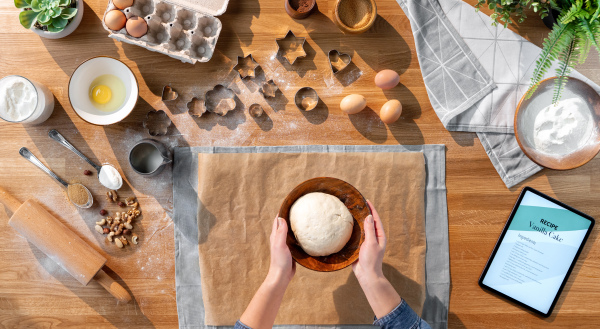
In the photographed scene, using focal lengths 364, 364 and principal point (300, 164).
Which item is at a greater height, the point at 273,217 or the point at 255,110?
the point at 255,110

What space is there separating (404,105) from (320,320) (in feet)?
2.39

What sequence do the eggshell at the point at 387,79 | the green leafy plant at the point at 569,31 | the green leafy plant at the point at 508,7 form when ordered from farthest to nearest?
the eggshell at the point at 387,79 < the green leafy plant at the point at 508,7 < the green leafy plant at the point at 569,31

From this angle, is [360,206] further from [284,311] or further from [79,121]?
[79,121]

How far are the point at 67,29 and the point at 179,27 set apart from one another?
35 cm

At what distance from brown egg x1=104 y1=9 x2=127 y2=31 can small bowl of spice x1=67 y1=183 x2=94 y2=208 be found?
1.62 ft

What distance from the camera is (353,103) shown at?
1.10m

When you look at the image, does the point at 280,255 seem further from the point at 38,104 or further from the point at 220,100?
the point at 38,104

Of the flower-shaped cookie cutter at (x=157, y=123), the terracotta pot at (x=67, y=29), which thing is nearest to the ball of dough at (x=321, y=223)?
the flower-shaped cookie cutter at (x=157, y=123)

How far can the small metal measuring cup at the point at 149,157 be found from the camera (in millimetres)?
1085

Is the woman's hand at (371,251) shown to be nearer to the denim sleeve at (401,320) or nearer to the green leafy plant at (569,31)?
the denim sleeve at (401,320)

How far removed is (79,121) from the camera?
3.81 feet

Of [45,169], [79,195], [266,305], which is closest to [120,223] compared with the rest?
[79,195]

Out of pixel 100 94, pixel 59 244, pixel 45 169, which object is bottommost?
pixel 59 244

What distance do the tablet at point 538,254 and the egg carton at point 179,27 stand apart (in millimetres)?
1108
